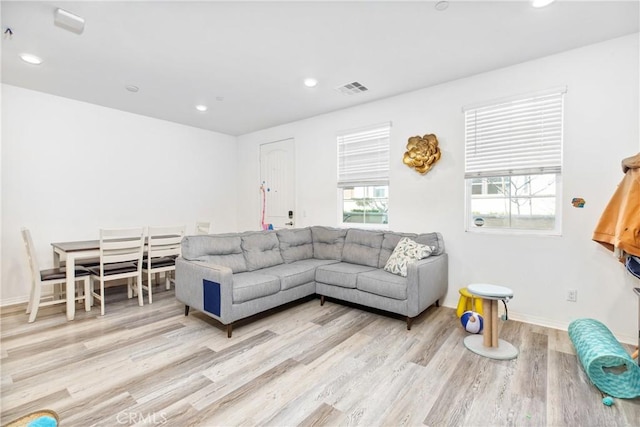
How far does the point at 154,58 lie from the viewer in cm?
297

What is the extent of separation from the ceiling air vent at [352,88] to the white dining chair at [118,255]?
9.65ft

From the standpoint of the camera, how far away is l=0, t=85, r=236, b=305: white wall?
3.73 meters

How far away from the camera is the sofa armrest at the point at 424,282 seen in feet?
9.57

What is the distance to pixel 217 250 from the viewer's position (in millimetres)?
3387

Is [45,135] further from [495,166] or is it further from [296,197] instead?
[495,166]

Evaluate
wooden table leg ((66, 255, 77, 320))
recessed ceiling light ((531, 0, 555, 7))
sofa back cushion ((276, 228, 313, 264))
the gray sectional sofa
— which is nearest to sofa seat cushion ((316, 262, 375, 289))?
the gray sectional sofa

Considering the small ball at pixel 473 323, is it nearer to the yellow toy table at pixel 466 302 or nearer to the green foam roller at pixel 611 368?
the yellow toy table at pixel 466 302

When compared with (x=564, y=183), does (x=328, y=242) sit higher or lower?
lower

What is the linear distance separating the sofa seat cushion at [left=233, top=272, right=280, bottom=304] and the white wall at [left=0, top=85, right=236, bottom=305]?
8.84 ft

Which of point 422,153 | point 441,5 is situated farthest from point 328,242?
point 441,5

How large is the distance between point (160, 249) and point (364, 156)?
307 centimetres

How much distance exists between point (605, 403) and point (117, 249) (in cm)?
444

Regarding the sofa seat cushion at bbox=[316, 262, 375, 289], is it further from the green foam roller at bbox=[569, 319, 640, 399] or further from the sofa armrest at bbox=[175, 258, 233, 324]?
the green foam roller at bbox=[569, 319, 640, 399]

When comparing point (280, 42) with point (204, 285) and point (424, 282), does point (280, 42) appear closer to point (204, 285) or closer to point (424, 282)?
point (204, 285)
